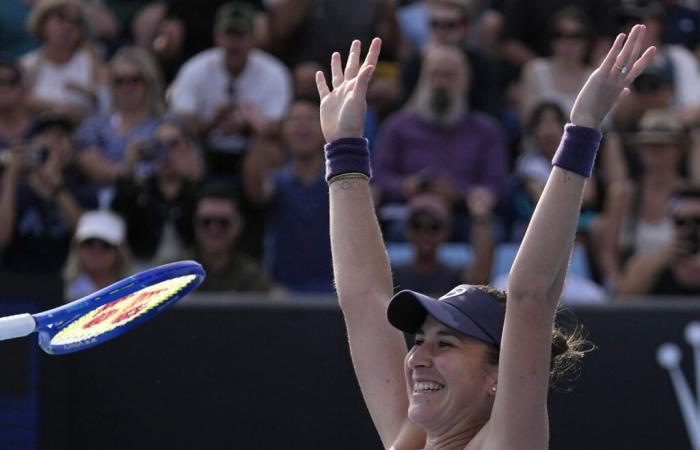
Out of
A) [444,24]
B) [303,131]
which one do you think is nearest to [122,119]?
[303,131]

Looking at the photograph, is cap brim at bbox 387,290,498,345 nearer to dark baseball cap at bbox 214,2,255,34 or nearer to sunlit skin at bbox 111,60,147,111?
sunlit skin at bbox 111,60,147,111

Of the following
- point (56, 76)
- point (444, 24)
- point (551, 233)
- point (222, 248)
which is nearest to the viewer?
point (551, 233)

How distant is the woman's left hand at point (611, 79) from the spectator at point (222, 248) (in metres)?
4.25

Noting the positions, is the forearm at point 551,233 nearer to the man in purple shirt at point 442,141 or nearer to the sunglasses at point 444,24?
the man in purple shirt at point 442,141

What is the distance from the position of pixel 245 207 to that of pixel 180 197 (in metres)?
0.36

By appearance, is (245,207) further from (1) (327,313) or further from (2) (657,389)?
(2) (657,389)

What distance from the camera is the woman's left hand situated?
108 inches

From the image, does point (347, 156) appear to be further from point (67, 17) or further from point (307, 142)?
point (67, 17)

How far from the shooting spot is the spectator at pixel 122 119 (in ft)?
25.7

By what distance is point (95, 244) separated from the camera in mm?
7082

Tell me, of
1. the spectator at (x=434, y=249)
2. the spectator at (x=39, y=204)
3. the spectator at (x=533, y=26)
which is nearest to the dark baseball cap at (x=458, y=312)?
the spectator at (x=434, y=249)

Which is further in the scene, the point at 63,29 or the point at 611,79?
the point at 63,29

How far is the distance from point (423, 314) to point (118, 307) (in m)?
0.76

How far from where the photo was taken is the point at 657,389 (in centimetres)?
586
